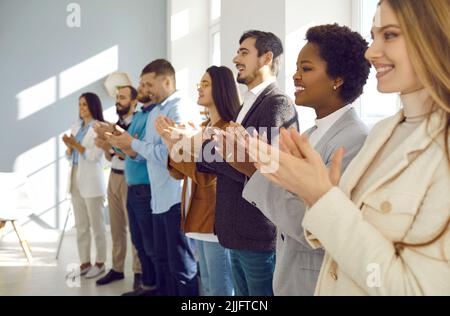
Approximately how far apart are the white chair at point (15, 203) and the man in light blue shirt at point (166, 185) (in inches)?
83.9

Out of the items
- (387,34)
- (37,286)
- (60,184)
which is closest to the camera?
(387,34)

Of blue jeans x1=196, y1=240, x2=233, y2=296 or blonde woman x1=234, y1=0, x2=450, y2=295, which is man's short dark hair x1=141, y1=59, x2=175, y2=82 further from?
blonde woman x1=234, y1=0, x2=450, y2=295

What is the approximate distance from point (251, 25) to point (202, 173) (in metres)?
1.07

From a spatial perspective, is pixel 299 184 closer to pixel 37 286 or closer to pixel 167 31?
pixel 37 286

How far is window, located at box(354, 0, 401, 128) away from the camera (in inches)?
100

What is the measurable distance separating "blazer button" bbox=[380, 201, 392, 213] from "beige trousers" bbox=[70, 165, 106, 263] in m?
3.52

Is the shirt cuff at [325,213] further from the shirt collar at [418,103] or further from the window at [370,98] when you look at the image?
the window at [370,98]

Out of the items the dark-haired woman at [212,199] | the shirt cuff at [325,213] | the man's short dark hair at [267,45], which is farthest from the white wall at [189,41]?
the shirt cuff at [325,213]

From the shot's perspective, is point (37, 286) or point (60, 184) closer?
point (37, 286)

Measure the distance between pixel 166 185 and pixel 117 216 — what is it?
1.26 metres

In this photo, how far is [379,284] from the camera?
0.73 m
